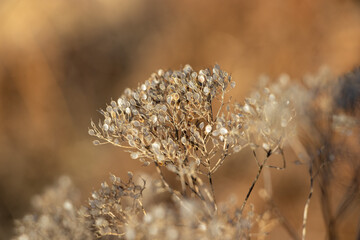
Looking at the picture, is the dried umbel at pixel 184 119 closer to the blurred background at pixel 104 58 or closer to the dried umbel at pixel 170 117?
the dried umbel at pixel 170 117

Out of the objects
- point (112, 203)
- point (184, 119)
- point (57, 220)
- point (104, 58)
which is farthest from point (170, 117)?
point (104, 58)

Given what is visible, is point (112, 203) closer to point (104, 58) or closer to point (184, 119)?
point (184, 119)

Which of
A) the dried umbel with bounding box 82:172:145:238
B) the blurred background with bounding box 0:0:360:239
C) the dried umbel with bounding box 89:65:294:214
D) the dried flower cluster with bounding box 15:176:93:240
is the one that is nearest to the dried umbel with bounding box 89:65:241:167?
the dried umbel with bounding box 89:65:294:214

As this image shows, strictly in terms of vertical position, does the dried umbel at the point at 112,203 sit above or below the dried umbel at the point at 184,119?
below

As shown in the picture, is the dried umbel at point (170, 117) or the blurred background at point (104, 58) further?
the blurred background at point (104, 58)

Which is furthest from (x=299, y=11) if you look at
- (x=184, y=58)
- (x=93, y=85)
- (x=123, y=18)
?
(x=93, y=85)

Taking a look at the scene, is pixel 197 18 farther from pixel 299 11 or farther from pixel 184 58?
pixel 299 11

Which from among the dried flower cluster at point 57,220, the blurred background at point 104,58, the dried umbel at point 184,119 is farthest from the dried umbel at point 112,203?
the blurred background at point 104,58

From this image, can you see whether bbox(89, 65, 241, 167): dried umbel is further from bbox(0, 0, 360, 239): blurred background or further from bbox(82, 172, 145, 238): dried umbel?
bbox(0, 0, 360, 239): blurred background
